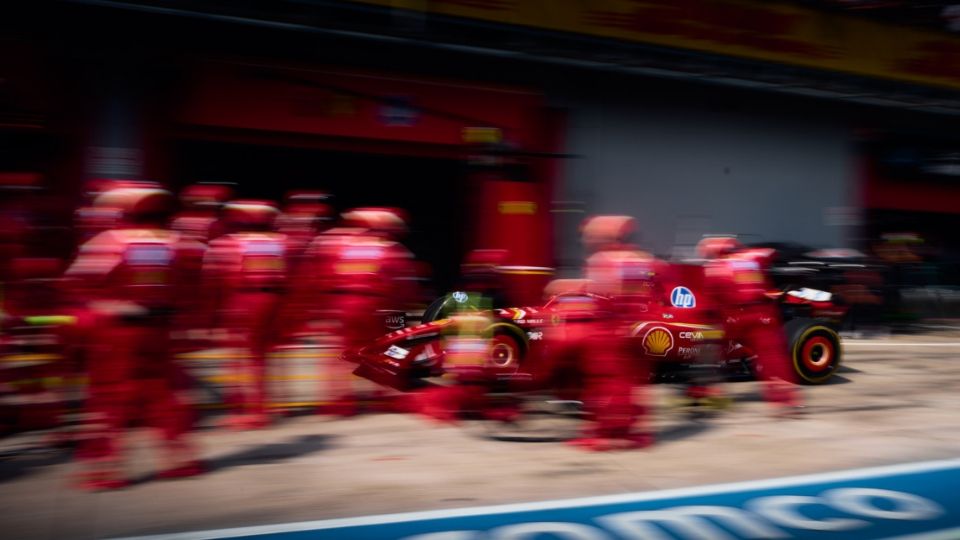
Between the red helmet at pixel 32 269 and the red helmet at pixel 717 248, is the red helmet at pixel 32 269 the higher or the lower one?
the lower one

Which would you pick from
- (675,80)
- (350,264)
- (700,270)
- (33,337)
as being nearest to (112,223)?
(33,337)

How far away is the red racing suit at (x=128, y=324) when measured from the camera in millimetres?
4688

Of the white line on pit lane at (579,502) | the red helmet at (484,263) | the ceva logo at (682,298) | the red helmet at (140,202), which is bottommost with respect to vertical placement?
the white line on pit lane at (579,502)

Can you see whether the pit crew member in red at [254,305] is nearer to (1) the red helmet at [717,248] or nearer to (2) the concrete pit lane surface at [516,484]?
(2) the concrete pit lane surface at [516,484]

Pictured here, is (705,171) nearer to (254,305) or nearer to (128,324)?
(254,305)

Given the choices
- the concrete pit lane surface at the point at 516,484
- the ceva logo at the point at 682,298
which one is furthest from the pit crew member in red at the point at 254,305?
the ceva logo at the point at 682,298

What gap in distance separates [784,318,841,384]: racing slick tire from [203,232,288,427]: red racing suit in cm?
511

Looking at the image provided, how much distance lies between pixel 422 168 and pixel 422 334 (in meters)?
7.77

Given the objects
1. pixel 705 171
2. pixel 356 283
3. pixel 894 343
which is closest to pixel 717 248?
pixel 356 283

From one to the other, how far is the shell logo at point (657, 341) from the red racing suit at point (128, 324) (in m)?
4.17

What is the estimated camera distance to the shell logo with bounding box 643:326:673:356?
7270 millimetres

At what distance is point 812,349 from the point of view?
8.16 metres

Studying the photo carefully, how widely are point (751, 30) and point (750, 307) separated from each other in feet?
29.0

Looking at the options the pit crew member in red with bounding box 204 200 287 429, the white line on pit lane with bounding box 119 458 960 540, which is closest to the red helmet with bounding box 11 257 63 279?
the pit crew member in red with bounding box 204 200 287 429
